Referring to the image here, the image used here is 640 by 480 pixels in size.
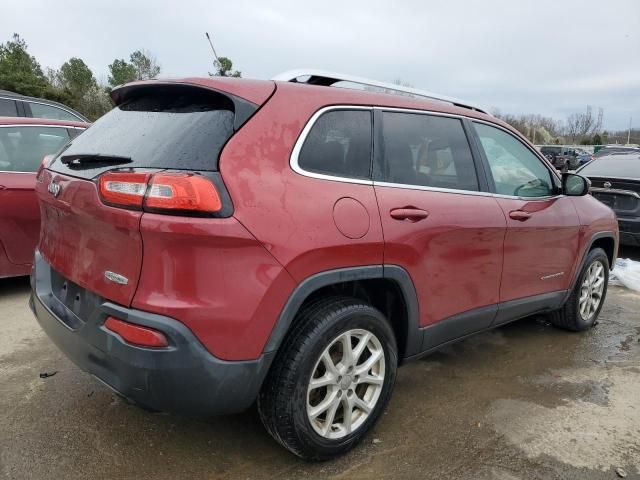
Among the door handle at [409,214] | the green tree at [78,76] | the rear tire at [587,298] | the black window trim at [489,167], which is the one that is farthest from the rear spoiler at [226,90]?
the green tree at [78,76]

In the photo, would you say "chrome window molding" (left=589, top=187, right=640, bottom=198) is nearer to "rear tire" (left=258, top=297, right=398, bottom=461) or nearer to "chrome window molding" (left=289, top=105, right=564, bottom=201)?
"chrome window molding" (left=289, top=105, right=564, bottom=201)

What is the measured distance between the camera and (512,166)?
3.64 metres

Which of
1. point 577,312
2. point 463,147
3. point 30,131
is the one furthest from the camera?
point 30,131

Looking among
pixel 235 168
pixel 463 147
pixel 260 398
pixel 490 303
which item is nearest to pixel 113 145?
pixel 235 168

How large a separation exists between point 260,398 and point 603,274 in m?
3.67

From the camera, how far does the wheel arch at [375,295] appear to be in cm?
221

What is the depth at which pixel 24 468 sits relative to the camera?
242 centimetres

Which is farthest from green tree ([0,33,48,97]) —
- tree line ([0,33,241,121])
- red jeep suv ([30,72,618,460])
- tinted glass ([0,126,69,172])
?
red jeep suv ([30,72,618,460])

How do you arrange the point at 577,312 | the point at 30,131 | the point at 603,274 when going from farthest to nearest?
the point at 30,131, the point at 603,274, the point at 577,312

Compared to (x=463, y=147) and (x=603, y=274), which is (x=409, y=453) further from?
(x=603, y=274)

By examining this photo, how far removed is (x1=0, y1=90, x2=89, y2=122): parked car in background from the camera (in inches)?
336

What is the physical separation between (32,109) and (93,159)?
25.5ft

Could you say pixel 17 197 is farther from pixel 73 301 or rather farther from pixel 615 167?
pixel 615 167

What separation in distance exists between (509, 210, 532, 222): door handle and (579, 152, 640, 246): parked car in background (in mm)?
4385
